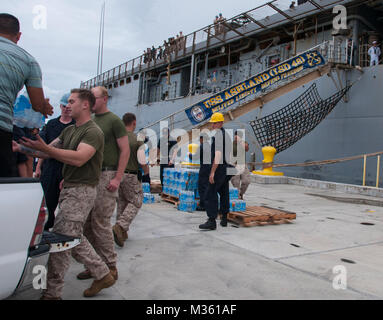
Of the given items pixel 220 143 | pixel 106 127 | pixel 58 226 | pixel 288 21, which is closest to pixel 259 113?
pixel 288 21

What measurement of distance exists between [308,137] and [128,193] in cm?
1048

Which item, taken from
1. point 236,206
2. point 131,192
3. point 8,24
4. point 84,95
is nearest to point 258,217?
point 236,206

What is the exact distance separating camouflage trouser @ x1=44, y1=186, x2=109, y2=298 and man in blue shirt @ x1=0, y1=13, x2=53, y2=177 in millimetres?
450

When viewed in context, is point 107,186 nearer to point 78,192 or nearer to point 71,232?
point 78,192

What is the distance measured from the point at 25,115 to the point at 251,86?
31.1ft

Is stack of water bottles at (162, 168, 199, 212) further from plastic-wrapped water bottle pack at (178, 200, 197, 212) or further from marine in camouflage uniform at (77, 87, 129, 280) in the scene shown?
marine in camouflage uniform at (77, 87, 129, 280)

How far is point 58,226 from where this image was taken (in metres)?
2.32

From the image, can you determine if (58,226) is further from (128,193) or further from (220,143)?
(220,143)

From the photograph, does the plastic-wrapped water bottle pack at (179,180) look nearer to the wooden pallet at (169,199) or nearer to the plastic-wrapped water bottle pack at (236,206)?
the wooden pallet at (169,199)

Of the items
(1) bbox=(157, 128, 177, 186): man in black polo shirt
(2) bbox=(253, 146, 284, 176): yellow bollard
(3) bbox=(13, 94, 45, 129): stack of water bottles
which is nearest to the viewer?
(3) bbox=(13, 94, 45, 129): stack of water bottles

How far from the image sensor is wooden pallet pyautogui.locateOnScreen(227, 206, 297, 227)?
5.42 metres

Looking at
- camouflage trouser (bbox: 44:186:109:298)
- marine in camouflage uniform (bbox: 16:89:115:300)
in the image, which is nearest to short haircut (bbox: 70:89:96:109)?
marine in camouflage uniform (bbox: 16:89:115:300)

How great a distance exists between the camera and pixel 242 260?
3.61 m

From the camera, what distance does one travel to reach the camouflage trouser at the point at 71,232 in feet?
7.48
